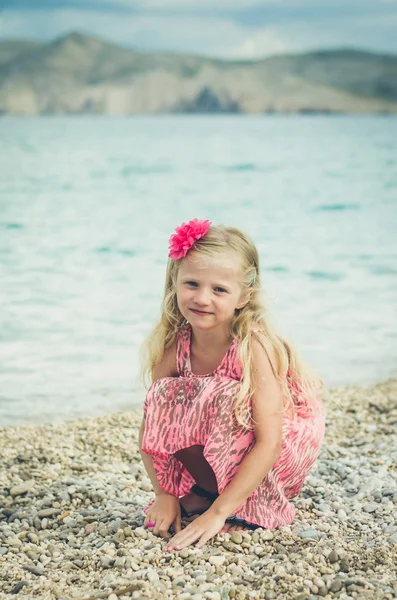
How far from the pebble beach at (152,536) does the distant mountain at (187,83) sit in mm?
82950

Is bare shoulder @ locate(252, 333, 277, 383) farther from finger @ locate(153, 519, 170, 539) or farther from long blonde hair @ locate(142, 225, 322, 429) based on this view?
finger @ locate(153, 519, 170, 539)

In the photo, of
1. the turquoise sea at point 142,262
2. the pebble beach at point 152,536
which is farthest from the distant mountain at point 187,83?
the pebble beach at point 152,536

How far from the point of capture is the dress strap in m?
3.32

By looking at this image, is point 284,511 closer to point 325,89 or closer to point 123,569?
point 123,569

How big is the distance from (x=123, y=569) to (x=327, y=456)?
184 cm

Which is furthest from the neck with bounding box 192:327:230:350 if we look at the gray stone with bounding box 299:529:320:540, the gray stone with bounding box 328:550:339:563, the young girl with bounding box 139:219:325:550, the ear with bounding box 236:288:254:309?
the gray stone with bounding box 328:550:339:563

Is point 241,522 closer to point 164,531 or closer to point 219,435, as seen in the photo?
point 164,531

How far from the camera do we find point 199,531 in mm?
3012

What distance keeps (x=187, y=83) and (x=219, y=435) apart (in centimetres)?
8582

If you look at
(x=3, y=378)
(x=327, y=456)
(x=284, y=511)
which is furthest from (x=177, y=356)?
(x=3, y=378)

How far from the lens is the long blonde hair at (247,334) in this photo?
10.1ft

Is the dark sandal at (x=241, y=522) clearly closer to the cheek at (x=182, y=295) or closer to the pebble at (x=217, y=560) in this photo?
the pebble at (x=217, y=560)

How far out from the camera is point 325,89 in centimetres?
8869

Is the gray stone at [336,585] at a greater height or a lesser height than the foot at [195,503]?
greater
